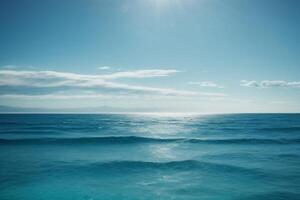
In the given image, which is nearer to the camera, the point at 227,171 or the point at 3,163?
the point at 227,171

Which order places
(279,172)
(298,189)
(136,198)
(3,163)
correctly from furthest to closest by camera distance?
1. (3,163)
2. (279,172)
3. (298,189)
4. (136,198)

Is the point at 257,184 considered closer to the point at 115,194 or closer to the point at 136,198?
the point at 136,198

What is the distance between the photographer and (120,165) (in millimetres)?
18031

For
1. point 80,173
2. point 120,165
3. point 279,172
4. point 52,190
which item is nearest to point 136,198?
point 52,190

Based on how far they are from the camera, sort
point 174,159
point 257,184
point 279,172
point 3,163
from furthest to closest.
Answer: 1. point 174,159
2. point 3,163
3. point 279,172
4. point 257,184

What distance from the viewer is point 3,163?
18.0 m

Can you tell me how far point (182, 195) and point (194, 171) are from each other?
4.86 m

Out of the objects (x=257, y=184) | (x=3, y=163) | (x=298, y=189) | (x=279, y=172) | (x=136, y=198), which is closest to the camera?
(x=136, y=198)

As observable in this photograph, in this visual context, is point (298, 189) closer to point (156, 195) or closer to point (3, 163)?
point (156, 195)

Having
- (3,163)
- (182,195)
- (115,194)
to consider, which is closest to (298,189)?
(182,195)

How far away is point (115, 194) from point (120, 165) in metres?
6.31

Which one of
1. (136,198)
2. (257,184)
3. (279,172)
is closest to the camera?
(136,198)

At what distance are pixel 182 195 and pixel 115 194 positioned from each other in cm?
343

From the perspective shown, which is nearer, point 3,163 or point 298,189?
point 298,189
